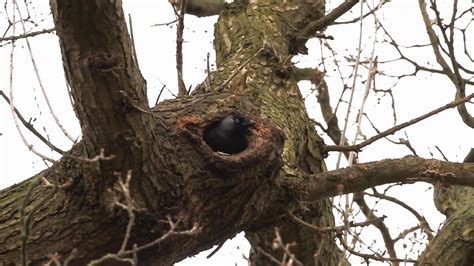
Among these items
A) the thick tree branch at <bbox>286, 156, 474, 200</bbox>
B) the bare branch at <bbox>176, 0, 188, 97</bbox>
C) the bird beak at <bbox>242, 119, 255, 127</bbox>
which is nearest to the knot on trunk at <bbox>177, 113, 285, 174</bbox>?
the bird beak at <bbox>242, 119, 255, 127</bbox>

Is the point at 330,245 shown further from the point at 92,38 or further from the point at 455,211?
the point at 92,38

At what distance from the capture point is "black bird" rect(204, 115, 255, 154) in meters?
3.44

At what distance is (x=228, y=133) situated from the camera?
3.45 m

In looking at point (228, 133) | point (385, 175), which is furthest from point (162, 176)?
point (385, 175)

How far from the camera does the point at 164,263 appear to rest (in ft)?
10.8

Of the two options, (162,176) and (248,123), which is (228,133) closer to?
(248,123)

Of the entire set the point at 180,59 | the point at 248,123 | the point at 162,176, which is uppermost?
the point at 180,59

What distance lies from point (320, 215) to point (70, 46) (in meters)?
2.05

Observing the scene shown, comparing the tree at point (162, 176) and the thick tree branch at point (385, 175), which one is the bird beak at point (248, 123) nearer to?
the tree at point (162, 176)

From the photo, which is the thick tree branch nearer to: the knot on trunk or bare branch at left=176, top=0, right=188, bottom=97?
the knot on trunk

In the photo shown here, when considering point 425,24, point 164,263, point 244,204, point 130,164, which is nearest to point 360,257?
point 244,204

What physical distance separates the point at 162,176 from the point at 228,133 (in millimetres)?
429

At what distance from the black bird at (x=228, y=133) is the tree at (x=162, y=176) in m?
0.05

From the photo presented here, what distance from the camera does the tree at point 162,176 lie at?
2805 millimetres
